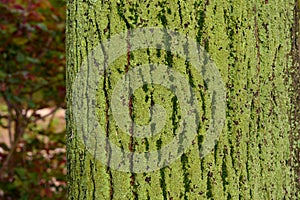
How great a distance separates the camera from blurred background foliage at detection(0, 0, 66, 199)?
312 centimetres

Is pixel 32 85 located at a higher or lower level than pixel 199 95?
lower

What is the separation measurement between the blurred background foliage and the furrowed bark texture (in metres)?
1.80

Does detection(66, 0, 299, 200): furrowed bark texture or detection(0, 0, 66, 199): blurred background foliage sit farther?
detection(0, 0, 66, 199): blurred background foliage

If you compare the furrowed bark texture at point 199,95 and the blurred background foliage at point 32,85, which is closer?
the furrowed bark texture at point 199,95

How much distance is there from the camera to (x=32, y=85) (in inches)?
128

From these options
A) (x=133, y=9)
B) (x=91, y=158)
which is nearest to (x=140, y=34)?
(x=133, y=9)

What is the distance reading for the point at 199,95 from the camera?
1304 mm

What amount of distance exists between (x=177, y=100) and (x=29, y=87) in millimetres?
2129

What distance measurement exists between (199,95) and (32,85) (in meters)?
2.12

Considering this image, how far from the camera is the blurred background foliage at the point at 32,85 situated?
10.2 feet

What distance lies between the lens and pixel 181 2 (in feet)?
4.21

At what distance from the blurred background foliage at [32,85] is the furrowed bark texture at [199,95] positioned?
70.7 inches

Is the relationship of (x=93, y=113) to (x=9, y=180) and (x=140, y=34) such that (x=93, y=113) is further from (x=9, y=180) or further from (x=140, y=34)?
(x=9, y=180)

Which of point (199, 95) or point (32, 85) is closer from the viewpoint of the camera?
point (199, 95)
